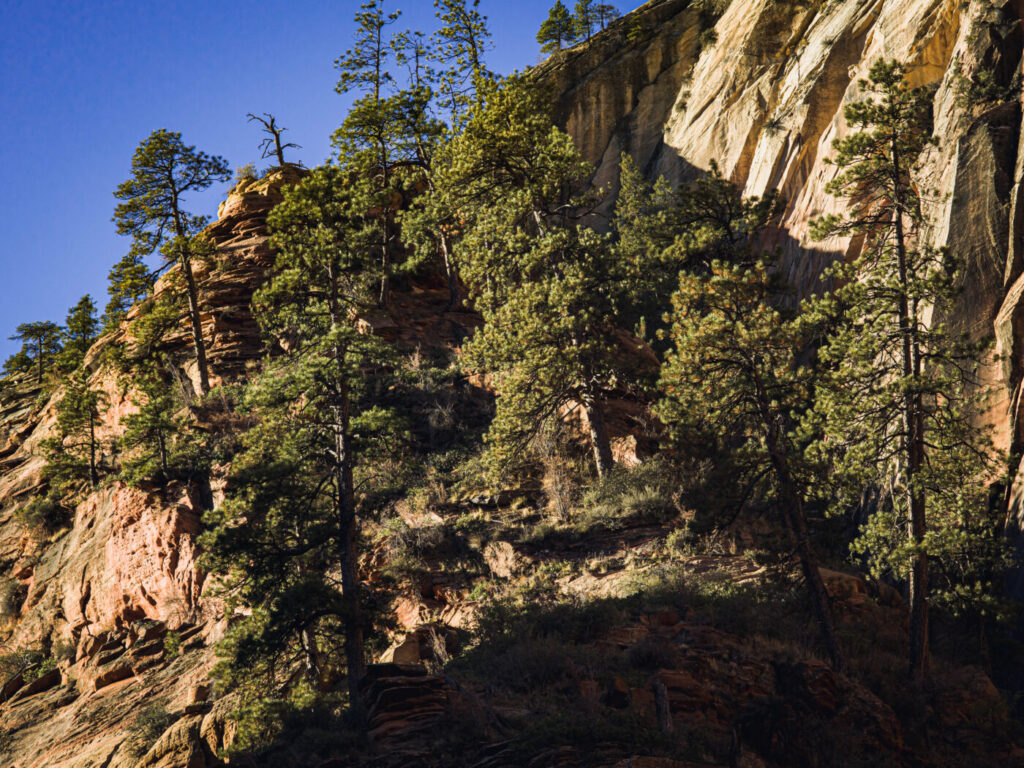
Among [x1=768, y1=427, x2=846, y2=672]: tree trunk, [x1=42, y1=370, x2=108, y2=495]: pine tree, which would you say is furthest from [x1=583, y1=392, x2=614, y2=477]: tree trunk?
[x1=42, y1=370, x2=108, y2=495]: pine tree

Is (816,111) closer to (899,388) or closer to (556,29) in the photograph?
(899,388)

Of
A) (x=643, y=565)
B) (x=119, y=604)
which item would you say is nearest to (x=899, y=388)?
(x=643, y=565)

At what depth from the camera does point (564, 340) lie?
20547 mm

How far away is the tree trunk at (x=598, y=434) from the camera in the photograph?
68.2 feet

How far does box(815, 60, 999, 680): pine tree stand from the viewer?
12.9 m

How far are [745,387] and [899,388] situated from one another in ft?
9.36

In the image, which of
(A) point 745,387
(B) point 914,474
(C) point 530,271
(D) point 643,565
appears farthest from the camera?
(C) point 530,271

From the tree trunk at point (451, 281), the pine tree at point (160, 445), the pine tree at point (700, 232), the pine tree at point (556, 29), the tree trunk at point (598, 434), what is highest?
the pine tree at point (556, 29)

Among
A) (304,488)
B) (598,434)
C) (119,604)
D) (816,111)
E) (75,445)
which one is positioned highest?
(816,111)

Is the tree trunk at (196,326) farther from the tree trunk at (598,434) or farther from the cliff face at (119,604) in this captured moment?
the tree trunk at (598,434)

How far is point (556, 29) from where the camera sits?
5491 cm

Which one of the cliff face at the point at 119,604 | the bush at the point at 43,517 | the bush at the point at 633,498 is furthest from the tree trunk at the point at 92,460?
the bush at the point at 633,498

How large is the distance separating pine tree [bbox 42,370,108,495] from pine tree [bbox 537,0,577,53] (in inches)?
1685

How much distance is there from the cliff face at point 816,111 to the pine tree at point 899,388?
1.09m
